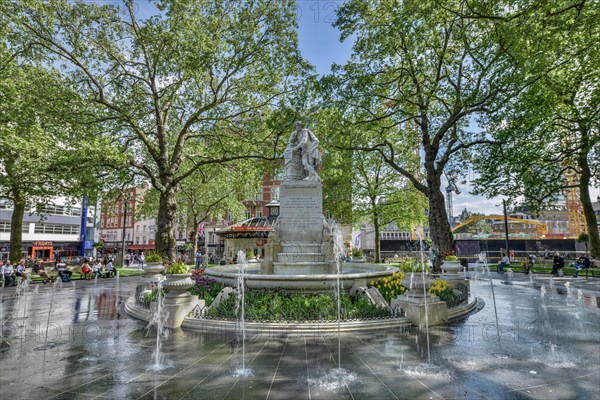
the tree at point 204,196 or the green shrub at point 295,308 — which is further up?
the tree at point 204,196

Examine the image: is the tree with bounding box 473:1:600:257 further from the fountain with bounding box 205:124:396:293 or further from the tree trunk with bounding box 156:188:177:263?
the tree trunk with bounding box 156:188:177:263

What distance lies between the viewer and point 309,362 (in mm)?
5578

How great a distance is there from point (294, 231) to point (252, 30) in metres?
12.6

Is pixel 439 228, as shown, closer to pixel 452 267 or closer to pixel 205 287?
pixel 452 267

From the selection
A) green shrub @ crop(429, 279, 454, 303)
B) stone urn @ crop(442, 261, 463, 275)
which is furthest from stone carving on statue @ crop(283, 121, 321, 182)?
stone urn @ crop(442, 261, 463, 275)

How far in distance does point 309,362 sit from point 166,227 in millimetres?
15491

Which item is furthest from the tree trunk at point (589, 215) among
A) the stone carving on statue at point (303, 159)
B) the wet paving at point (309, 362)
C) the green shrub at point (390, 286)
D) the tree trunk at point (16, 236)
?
the tree trunk at point (16, 236)

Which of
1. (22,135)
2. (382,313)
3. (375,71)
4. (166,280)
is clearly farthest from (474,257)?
(22,135)

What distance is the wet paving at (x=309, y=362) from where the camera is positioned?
442cm

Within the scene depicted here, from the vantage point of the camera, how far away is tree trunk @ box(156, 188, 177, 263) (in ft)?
61.5

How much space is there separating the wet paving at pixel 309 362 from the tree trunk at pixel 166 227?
9743mm

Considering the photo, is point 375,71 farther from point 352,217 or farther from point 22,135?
point 22,135

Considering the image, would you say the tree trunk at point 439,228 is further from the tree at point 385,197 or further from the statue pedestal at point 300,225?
the tree at point 385,197

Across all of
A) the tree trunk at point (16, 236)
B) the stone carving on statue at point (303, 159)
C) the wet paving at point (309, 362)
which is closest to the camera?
the wet paving at point (309, 362)
